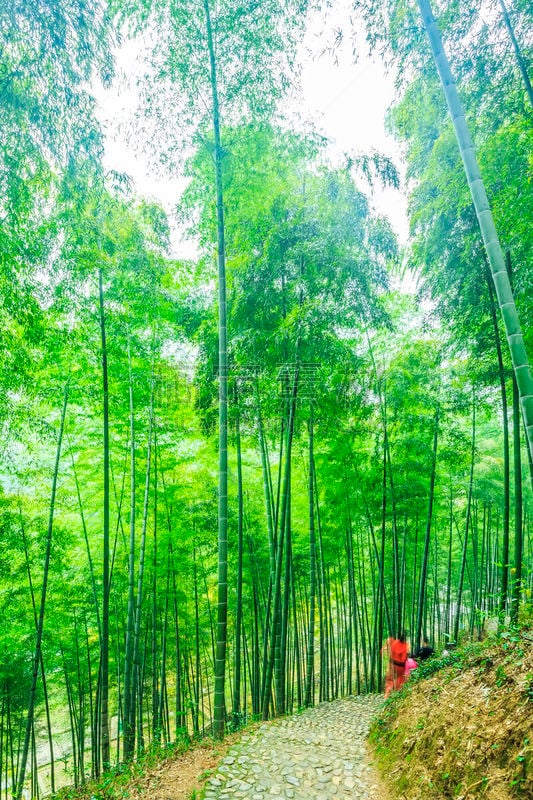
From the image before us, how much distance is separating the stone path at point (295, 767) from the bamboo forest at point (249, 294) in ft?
0.12

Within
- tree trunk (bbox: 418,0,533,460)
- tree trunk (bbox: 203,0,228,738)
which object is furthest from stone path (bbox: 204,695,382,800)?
tree trunk (bbox: 418,0,533,460)

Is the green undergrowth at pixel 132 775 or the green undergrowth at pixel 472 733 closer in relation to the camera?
the green undergrowth at pixel 472 733

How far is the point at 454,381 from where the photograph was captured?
21.4ft

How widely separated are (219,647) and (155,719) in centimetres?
826

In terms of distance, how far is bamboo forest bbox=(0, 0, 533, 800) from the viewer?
3.38 meters

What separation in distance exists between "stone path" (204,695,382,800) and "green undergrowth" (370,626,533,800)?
0.81ft

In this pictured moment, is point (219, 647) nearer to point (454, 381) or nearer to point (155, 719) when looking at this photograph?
point (454, 381)

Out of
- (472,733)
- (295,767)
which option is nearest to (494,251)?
(472,733)

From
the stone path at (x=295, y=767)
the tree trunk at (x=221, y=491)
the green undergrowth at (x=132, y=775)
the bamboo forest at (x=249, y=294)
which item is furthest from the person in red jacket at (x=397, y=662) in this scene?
the green undergrowth at (x=132, y=775)

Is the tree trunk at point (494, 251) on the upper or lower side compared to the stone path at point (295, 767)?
upper

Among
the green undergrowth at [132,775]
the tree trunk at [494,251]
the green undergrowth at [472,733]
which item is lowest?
the green undergrowth at [132,775]

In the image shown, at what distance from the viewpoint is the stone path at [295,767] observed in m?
2.81

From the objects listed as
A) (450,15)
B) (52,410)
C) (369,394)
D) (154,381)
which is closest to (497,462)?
(369,394)

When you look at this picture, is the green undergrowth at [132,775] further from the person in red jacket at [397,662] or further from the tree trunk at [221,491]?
the person in red jacket at [397,662]
